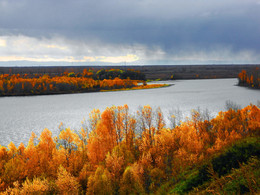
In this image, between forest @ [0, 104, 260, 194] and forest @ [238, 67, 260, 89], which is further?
forest @ [238, 67, 260, 89]

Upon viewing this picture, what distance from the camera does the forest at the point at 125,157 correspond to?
2146cm

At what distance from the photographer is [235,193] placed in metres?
7.18

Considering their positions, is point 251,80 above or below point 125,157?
above

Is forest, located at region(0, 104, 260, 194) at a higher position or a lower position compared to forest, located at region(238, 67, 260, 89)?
lower

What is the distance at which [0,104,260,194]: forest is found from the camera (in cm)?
2146

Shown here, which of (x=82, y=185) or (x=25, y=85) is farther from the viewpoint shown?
(x=25, y=85)

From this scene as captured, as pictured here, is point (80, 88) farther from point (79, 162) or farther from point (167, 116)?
point (79, 162)

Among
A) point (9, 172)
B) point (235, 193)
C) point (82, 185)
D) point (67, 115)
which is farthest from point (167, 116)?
point (235, 193)

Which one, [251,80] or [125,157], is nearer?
[125,157]

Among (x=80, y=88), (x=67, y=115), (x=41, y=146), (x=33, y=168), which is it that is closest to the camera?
(x=33, y=168)

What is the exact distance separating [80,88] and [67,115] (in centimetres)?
5892

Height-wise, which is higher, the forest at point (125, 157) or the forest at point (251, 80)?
the forest at point (251, 80)

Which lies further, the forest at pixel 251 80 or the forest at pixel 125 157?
the forest at pixel 251 80

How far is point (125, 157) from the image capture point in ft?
105
